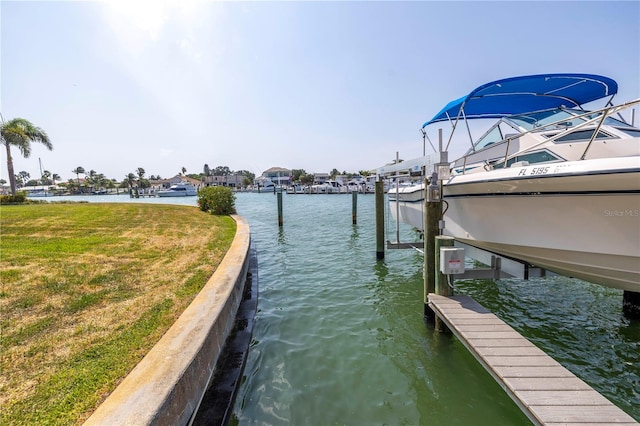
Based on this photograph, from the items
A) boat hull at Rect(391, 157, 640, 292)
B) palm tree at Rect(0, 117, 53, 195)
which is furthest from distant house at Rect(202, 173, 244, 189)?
boat hull at Rect(391, 157, 640, 292)

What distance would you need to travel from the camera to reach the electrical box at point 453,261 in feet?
15.0

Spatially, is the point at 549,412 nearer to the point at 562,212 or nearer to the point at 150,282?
the point at 562,212

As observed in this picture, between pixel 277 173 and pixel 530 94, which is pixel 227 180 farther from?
pixel 530 94

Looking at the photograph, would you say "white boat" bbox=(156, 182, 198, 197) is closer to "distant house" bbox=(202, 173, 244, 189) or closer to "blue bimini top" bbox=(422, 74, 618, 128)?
"distant house" bbox=(202, 173, 244, 189)

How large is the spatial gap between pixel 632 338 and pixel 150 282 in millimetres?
7480

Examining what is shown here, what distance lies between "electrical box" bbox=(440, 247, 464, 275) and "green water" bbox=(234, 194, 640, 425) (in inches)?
44.3

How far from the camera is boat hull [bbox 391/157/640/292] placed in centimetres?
341

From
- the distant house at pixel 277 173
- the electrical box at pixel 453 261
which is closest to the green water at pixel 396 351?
the electrical box at pixel 453 261

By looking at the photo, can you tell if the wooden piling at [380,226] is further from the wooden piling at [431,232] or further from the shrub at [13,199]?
the shrub at [13,199]

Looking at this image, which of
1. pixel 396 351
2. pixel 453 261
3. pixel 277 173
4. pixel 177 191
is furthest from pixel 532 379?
pixel 277 173

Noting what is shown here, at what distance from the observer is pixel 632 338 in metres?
4.80

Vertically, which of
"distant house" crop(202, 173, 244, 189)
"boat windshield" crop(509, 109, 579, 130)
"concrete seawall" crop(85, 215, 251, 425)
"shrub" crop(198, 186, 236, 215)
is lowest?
"concrete seawall" crop(85, 215, 251, 425)

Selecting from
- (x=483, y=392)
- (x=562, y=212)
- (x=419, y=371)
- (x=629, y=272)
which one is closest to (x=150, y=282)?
(x=419, y=371)

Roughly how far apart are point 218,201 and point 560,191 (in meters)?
15.0
